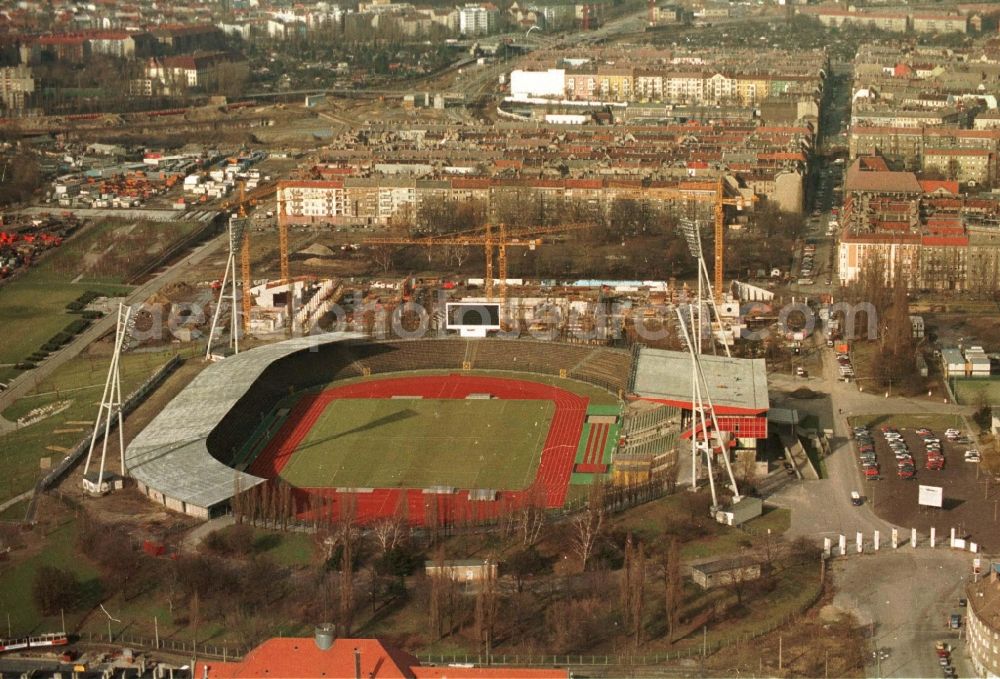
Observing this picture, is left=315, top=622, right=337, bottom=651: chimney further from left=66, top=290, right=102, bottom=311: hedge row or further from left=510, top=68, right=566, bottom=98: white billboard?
left=510, top=68, right=566, bottom=98: white billboard

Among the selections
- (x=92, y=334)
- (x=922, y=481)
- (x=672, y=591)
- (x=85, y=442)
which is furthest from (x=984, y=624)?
(x=92, y=334)

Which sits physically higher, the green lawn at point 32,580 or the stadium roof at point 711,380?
the stadium roof at point 711,380

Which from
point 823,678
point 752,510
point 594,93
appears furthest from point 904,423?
point 594,93

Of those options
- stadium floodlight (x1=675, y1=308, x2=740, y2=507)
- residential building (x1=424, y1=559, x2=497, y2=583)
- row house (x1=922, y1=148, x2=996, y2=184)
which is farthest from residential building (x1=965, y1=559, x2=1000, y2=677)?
row house (x1=922, y1=148, x2=996, y2=184)

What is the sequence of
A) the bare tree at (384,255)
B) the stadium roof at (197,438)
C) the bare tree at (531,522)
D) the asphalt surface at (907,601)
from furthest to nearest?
the bare tree at (384,255)
the stadium roof at (197,438)
the bare tree at (531,522)
the asphalt surface at (907,601)

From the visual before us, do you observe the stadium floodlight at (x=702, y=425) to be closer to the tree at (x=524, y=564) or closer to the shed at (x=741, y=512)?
the shed at (x=741, y=512)

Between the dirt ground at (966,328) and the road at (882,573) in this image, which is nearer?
the road at (882,573)

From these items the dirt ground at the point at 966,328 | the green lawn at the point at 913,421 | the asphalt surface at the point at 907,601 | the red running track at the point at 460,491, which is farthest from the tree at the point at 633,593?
the dirt ground at the point at 966,328

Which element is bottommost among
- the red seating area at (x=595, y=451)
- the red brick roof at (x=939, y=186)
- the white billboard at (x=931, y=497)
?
the red seating area at (x=595, y=451)
